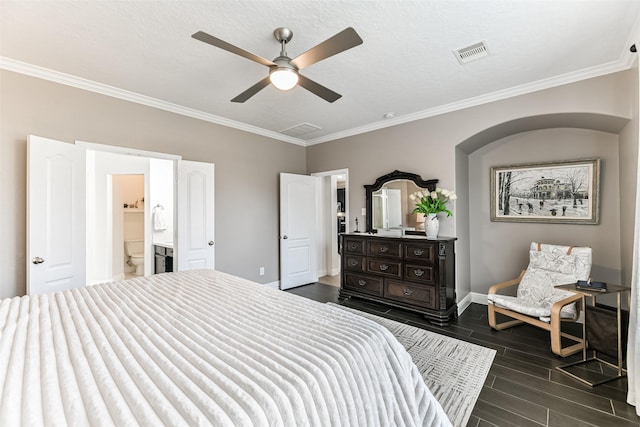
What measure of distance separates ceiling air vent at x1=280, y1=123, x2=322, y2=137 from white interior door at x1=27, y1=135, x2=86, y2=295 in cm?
276

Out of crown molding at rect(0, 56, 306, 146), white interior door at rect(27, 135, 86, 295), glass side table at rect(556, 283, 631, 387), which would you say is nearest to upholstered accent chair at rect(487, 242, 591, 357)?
glass side table at rect(556, 283, 631, 387)

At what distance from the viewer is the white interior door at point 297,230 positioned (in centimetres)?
478

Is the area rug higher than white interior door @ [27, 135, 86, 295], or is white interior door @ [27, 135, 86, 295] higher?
white interior door @ [27, 135, 86, 295]

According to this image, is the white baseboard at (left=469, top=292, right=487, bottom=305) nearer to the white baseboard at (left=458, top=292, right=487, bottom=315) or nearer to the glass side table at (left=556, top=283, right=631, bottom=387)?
the white baseboard at (left=458, top=292, right=487, bottom=315)

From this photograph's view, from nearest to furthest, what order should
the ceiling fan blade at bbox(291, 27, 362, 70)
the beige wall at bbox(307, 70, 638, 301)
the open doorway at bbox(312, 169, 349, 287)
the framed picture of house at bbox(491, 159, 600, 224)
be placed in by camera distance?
the ceiling fan blade at bbox(291, 27, 362, 70) → the beige wall at bbox(307, 70, 638, 301) → the framed picture of house at bbox(491, 159, 600, 224) → the open doorway at bbox(312, 169, 349, 287)

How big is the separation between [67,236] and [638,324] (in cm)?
477

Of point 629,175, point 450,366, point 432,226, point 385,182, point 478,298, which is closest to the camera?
point 450,366

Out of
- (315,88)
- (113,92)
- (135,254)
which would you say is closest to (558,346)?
(315,88)

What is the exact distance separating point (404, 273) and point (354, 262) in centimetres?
80

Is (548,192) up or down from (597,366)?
up

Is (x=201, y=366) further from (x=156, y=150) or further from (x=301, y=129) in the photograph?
(x=301, y=129)

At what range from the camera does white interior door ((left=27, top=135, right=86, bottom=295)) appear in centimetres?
250

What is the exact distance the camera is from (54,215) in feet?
8.66

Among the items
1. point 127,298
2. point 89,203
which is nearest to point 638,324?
point 127,298
